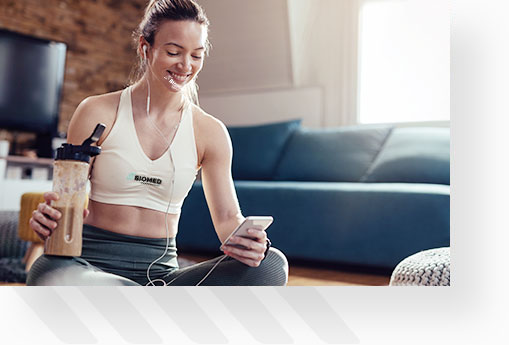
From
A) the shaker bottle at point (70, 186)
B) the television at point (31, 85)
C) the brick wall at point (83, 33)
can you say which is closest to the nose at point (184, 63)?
the shaker bottle at point (70, 186)

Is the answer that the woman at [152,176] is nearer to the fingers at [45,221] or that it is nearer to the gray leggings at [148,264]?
the gray leggings at [148,264]

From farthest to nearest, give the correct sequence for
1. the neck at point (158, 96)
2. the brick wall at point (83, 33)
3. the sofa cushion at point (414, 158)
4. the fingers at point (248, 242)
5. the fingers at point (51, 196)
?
the brick wall at point (83, 33)
the sofa cushion at point (414, 158)
the neck at point (158, 96)
the fingers at point (248, 242)
the fingers at point (51, 196)

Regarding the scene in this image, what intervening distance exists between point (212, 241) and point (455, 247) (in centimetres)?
138

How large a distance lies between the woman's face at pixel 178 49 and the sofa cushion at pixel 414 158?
1371mm

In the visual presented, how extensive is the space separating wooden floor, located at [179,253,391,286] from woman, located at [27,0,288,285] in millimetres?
691

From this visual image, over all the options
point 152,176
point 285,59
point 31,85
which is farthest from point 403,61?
point 31,85

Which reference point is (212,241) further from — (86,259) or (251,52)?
(86,259)

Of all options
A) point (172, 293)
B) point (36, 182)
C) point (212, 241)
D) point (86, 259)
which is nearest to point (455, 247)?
point (172, 293)

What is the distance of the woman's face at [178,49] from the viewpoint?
34.5 inches

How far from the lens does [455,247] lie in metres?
0.86

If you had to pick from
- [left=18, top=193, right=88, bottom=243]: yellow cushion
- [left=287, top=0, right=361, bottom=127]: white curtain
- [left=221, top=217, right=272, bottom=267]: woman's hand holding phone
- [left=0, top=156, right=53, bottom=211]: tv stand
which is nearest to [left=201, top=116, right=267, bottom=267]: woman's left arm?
[left=221, top=217, right=272, bottom=267]: woman's hand holding phone

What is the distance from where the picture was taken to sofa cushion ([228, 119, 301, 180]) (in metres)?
2.36

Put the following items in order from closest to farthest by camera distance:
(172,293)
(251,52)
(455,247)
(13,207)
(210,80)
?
(172,293), (455,247), (210,80), (251,52), (13,207)

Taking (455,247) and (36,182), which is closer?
(455,247)
